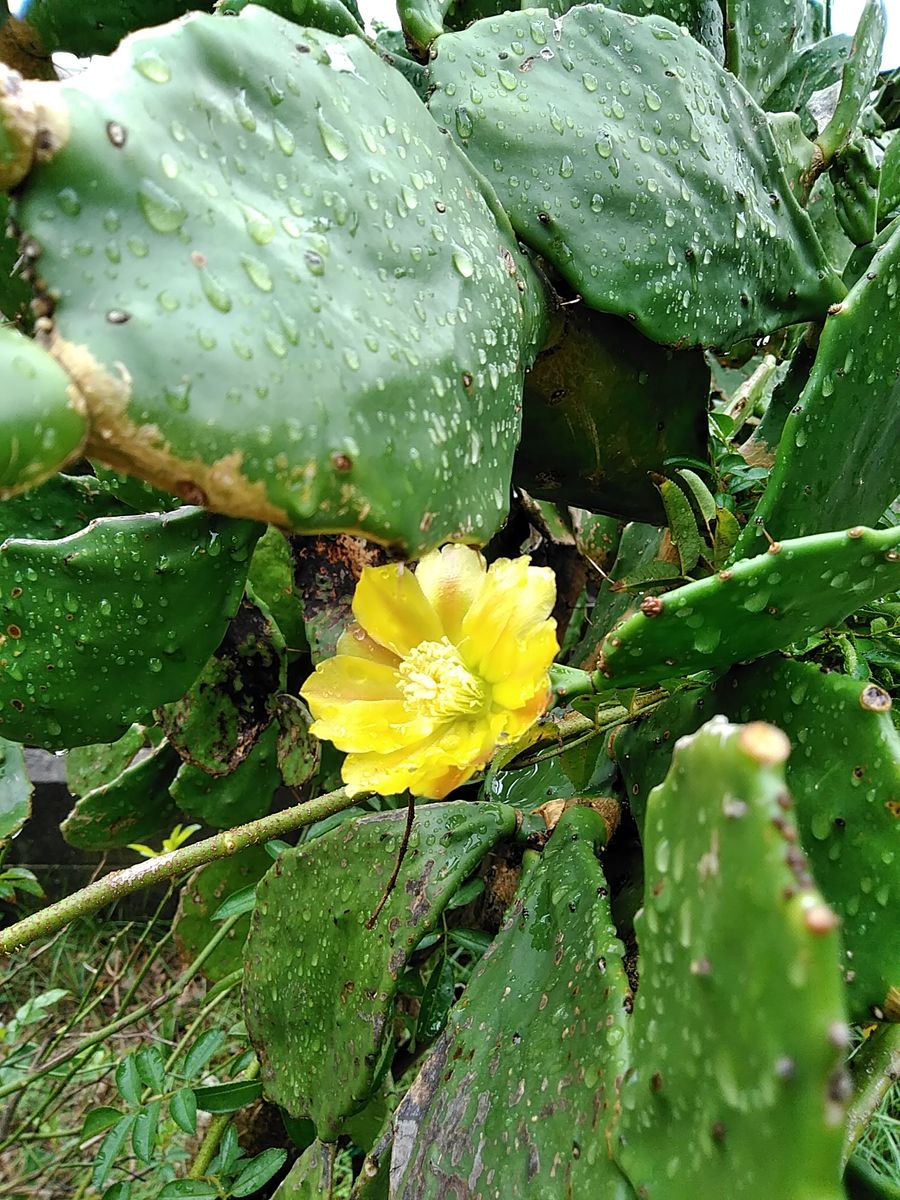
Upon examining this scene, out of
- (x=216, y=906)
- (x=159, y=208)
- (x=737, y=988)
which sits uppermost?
(x=159, y=208)

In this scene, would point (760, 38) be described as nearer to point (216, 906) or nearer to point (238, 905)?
point (238, 905)

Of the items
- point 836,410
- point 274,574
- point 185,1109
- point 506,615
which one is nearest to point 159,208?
point 506,615

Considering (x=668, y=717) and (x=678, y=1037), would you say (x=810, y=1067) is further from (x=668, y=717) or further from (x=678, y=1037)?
(x=668, y=717)

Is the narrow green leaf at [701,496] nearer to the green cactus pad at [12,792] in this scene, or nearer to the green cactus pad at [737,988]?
the green cactus pad at [737,988]

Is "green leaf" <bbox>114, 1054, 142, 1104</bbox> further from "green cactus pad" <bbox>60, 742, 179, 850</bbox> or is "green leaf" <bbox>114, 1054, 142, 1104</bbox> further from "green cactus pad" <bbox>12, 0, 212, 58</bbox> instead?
"green cactus pad" <bbox>12, 0, 212, 58</bbox>

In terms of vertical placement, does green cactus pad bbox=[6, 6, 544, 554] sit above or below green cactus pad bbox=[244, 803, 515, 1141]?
above

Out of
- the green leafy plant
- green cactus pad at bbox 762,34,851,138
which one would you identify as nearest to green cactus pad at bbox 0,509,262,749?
the green leafy plant

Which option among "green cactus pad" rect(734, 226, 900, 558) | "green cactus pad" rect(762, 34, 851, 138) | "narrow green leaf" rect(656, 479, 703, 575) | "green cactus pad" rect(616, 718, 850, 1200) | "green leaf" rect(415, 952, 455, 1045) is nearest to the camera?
"green cactus pad" rect(616, 718, 850, 1200)

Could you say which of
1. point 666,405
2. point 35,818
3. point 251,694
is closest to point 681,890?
point 666,405

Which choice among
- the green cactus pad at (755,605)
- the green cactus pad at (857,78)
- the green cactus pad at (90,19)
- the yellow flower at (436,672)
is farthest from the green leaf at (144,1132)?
the green cactus pad at (857,78)
